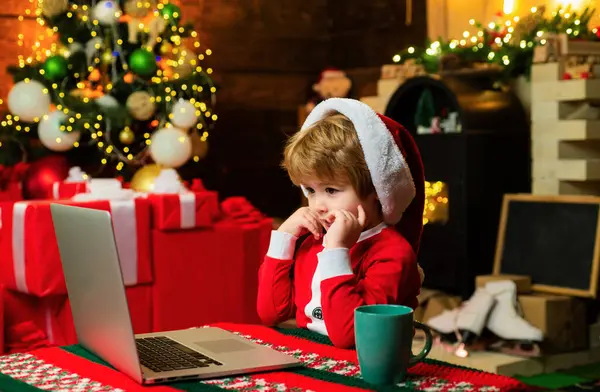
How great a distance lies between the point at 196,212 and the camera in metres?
3.45

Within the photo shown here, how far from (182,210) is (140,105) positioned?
73cm

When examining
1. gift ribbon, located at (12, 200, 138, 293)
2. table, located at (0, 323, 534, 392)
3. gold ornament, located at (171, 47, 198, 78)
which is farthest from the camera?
gold ornament, located at (171, 47, 198, 78)

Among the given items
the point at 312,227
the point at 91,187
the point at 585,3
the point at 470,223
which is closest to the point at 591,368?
the point at 470,223

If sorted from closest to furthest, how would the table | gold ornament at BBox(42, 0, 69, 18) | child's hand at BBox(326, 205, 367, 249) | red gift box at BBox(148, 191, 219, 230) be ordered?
the table → child's hand at BBox(326, 205, 367, 249) → red gift box at BBox(148, 191, 219, 230) → gold ornament at BBox(42, 0, 69, 18)

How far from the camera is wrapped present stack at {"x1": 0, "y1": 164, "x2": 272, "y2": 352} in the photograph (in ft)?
9.93

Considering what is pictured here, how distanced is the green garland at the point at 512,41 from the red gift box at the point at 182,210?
1.40 metres

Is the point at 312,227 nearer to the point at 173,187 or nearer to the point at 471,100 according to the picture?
the point at 173,187

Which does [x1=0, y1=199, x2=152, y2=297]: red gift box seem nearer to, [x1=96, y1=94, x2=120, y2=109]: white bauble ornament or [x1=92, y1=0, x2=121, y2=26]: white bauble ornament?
[x1=96, y1=94, x2=120, y2=109]: white bauble ornament

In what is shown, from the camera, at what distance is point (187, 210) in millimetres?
3424

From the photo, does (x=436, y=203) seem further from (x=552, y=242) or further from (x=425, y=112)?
(x=552, y=242)

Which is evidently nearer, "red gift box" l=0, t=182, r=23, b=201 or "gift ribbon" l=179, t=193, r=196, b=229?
"gift ribbon" l=179, t=193, r=196, b=229

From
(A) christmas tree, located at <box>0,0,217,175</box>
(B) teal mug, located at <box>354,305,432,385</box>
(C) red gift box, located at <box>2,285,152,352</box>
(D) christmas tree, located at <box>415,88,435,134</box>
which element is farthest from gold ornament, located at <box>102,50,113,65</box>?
(B) teal mug, located at <box>354,305,432,385</box>

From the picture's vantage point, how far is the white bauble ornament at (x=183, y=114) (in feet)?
13.0

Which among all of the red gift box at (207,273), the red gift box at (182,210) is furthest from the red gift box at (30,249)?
the red gift box at (207,273)
